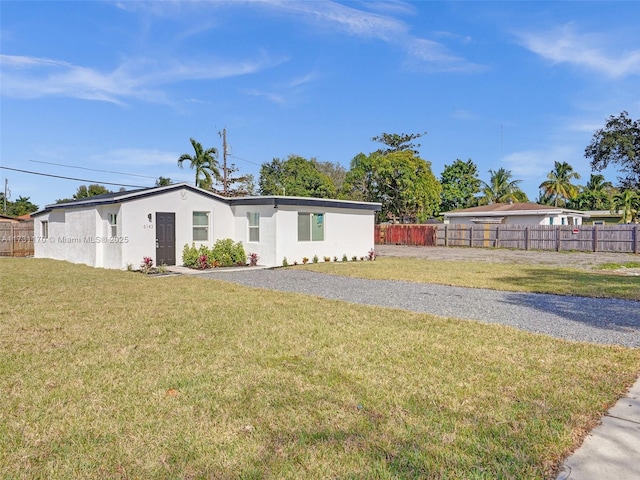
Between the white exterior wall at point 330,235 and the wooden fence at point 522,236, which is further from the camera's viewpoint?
the wooden fence at point 522,236

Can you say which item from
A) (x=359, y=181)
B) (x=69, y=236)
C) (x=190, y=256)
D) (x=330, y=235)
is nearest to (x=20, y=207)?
(x=69, y=236)

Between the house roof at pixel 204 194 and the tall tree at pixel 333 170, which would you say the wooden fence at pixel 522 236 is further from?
the tall tree at pixel 333 170

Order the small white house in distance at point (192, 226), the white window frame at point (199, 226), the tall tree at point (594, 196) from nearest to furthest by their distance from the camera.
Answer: the small white house in distance at point (192, 226), the white window frame at point (199, 226), the tall tree at point (594, 196)

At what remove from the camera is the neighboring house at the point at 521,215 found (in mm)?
28984

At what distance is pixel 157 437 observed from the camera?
2.78 meters

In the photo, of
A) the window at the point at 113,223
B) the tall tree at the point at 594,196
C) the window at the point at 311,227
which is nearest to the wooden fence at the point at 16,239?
the window at the point at 113,223

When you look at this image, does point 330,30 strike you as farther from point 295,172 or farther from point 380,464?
point 295,172

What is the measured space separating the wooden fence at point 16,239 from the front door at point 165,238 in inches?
453

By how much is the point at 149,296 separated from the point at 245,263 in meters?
6.84

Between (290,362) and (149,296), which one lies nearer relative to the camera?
(290,362)

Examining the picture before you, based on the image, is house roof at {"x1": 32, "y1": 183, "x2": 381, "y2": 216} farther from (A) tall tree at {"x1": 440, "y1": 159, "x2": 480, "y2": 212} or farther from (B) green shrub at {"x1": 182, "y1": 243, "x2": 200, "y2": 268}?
(A) tall tree at {"x1": 440, "y1": 159, "x2": 480, "y2": 212}

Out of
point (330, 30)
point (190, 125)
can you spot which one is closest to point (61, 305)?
point (330, 30)

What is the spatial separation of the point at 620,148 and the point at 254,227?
891 inches

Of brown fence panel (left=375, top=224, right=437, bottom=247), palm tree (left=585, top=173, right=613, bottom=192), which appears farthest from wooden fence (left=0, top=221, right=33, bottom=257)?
palm tree (left=585, top=173, right=613, bottom=192)
